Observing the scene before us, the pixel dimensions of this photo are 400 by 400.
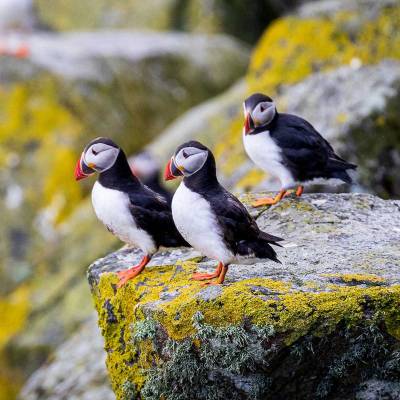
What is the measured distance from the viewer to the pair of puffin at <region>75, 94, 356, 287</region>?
432 cm

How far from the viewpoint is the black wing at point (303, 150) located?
5793mm

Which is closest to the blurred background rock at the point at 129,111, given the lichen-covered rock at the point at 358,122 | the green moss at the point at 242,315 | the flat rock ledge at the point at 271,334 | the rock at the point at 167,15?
the lichen-covered rock at the point at 358,122

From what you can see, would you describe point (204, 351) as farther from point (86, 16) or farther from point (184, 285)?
point (86, 16)

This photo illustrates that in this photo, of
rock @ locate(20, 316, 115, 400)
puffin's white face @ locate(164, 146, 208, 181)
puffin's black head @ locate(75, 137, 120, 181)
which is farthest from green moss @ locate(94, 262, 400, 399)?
rock @ locate(20, 316, 115, 400)

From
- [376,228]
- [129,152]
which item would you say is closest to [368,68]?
[376,228]

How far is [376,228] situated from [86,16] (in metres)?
12.7

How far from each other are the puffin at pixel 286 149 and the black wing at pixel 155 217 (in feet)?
3.56

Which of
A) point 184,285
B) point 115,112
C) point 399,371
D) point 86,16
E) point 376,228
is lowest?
point 399,371

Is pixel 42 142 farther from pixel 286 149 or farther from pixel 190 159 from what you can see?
pixel 190 159

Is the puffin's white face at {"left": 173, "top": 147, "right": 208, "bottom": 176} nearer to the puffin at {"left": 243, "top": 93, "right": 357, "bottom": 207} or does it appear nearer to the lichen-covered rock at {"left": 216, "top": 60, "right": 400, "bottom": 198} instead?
the puffin at {"left": 243, "top": 93, "right": 357, "bottom": 207}

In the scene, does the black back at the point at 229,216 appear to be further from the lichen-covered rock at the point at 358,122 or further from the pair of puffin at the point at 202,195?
the lichen-covered rock at the point at 358,122

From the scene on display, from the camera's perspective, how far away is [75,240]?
31.6 ft

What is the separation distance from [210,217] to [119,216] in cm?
70

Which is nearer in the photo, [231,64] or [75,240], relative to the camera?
[75,240]
